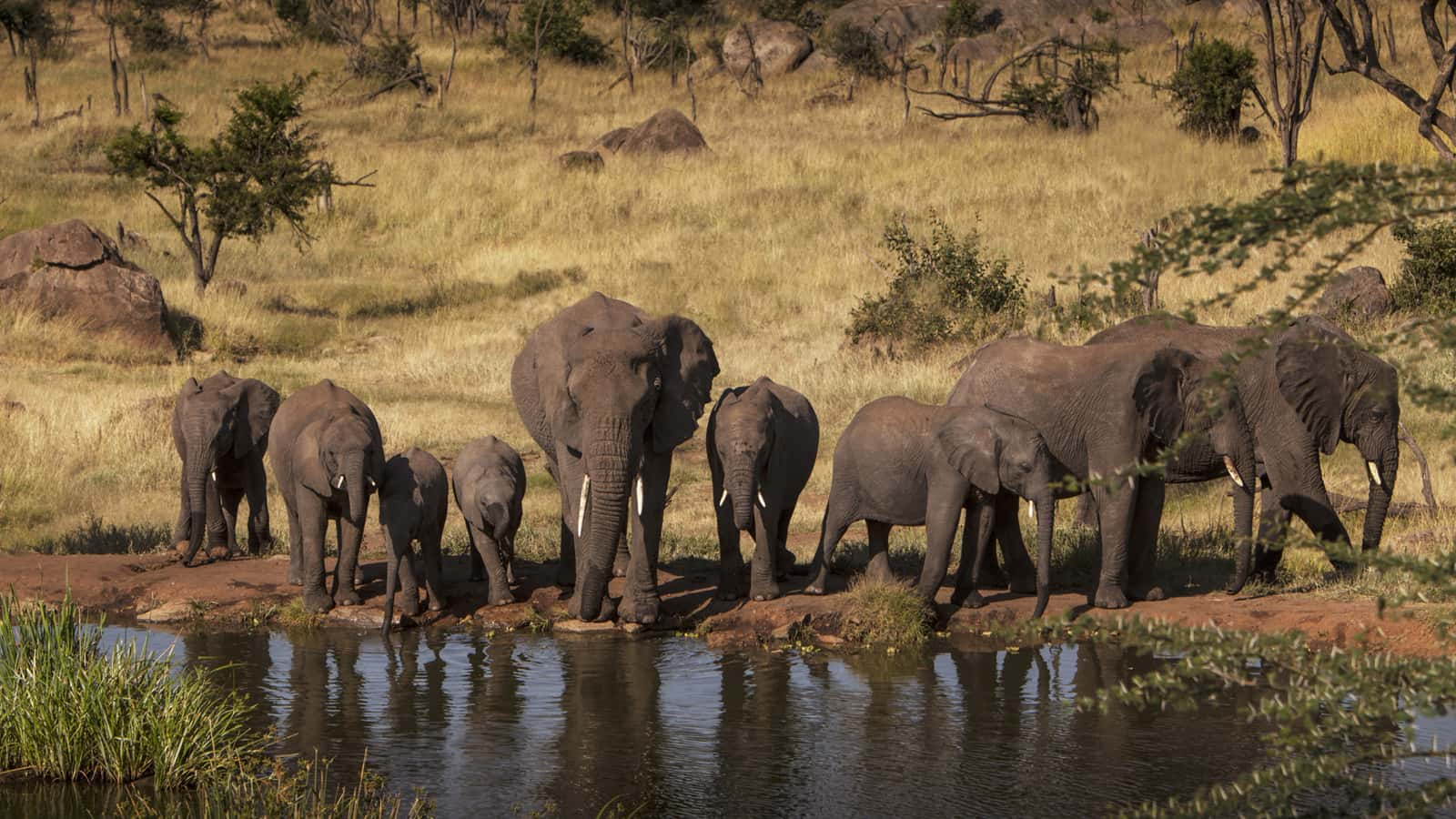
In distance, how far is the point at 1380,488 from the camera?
42.7 ft

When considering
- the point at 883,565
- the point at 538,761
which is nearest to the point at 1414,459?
the point at 883,565

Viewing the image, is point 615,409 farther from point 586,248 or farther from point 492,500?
point 586,248

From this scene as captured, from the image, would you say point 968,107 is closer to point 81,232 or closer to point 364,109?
point 364,109

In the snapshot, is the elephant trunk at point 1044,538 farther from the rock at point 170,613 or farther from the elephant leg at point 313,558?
the rock at point 170,613

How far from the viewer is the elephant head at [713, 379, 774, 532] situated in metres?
12.1

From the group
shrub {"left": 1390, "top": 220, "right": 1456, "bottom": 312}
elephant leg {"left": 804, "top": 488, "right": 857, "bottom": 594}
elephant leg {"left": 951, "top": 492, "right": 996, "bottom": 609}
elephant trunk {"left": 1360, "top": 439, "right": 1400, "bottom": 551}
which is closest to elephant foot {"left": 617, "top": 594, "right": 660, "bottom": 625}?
elephant leg {"left": 804, "top": 488, "right": 857, "bottom": 594}

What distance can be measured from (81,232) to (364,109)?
27586 mm

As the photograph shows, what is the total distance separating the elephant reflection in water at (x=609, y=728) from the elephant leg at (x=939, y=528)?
2070 millimetres

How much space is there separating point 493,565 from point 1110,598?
4705 millimetres

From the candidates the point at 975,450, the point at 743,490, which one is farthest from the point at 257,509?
the point at 975,450

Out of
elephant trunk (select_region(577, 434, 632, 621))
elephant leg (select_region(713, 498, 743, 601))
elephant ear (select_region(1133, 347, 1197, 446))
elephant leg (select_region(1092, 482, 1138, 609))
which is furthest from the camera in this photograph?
elephant leg (select_region(713, 498, 743, 601))

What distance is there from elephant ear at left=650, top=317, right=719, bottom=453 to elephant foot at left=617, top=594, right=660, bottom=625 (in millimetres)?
1115

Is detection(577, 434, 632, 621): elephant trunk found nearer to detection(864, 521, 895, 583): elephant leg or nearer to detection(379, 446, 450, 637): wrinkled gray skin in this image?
detection(379, 446, 450, 637): wrinkled gray skin

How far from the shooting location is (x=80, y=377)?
25.4 meters
